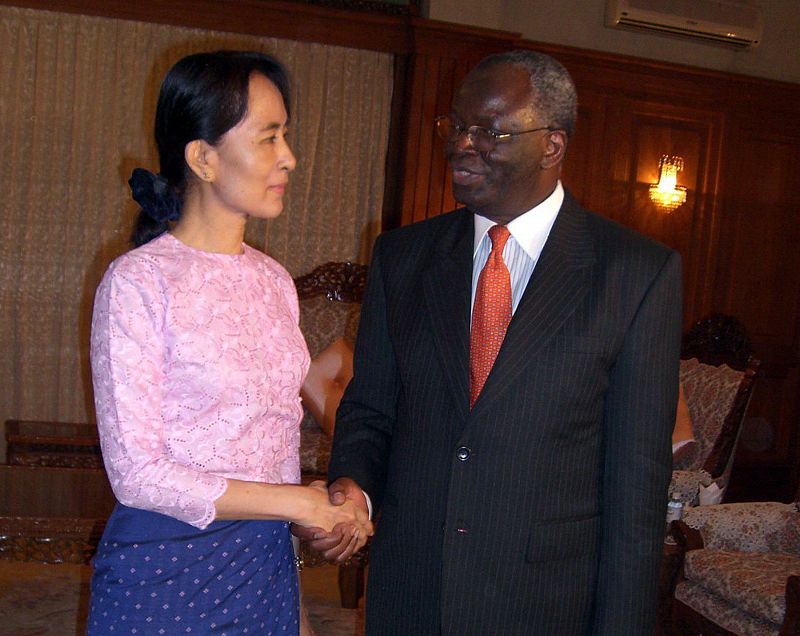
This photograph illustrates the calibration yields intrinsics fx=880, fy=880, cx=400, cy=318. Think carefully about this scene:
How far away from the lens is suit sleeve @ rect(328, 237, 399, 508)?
1.81m

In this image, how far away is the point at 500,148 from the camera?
65.3 inches

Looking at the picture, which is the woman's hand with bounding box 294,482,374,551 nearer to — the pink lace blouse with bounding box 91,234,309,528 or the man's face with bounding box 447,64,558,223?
the pink lace blouse with bounding box 91,234,309,528

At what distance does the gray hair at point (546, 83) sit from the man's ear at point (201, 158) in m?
0.54

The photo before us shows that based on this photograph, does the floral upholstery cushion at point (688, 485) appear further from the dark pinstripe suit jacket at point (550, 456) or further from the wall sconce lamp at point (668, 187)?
the wall sconce lamp at point (668, 187)

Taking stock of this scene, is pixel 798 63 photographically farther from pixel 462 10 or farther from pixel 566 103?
pixel 566 103

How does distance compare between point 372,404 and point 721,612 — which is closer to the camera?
point 372,404

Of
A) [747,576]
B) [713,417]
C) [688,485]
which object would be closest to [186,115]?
[747,576]

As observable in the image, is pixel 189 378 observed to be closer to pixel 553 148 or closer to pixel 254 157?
pixel 254 157

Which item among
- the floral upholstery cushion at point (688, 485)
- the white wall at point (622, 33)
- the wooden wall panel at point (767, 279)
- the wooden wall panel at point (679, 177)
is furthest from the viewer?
the wooden wall panel at point (767, 279)

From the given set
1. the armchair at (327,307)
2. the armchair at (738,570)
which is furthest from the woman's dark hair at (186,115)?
the armchair at (327,307)

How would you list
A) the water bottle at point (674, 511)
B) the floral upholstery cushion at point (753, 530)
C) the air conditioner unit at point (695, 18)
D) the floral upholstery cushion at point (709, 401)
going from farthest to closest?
the air conditioner unit at point (695, 18) → the floral upholstery cushion at point (709, 401) → the water bottle at point (674, 511) → the floral upholstery cushion at point (753, 530)

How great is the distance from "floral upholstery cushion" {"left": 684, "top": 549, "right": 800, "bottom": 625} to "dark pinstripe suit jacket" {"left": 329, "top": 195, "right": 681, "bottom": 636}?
5.41ft

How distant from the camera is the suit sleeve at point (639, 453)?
158 cm

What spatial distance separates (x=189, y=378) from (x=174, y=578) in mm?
368
